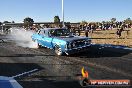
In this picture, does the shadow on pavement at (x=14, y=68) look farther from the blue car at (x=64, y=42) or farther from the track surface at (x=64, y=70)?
the blue car at (x=64, y=42)

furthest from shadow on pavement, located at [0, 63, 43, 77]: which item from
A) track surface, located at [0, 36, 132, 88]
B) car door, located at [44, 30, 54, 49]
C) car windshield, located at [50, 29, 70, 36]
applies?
car windshield, located at [50, 29, 70, 36]

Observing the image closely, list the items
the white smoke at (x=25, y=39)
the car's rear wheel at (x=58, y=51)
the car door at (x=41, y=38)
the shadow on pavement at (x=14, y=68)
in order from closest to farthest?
the shadow on pavement at (x=14, y=68) < the car's rear wheel at (x=58, y=51) < the car door at (x=41, y=38) < the white smoke at (x=25, y=39)

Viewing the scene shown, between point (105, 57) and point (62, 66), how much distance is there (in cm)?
341

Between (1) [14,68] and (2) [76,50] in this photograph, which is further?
(2) [76,50]

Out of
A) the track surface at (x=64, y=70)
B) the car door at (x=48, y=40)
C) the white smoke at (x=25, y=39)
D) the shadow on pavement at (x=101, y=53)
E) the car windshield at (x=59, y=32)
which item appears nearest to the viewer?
the track surface at (x=64, y=70)

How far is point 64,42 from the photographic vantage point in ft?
56.8

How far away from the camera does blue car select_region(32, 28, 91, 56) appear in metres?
17.2

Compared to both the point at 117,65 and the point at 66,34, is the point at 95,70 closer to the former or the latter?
the point at 117,65

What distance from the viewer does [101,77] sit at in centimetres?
1085

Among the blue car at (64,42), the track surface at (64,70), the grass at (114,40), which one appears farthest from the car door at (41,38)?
the grass at (114,40)

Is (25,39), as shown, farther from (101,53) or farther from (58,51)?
(101,53)

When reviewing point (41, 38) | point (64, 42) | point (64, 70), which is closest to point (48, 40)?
point (41, 38)

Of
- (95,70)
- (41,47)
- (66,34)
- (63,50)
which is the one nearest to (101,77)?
(95,70)

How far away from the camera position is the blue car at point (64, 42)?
17.2m
